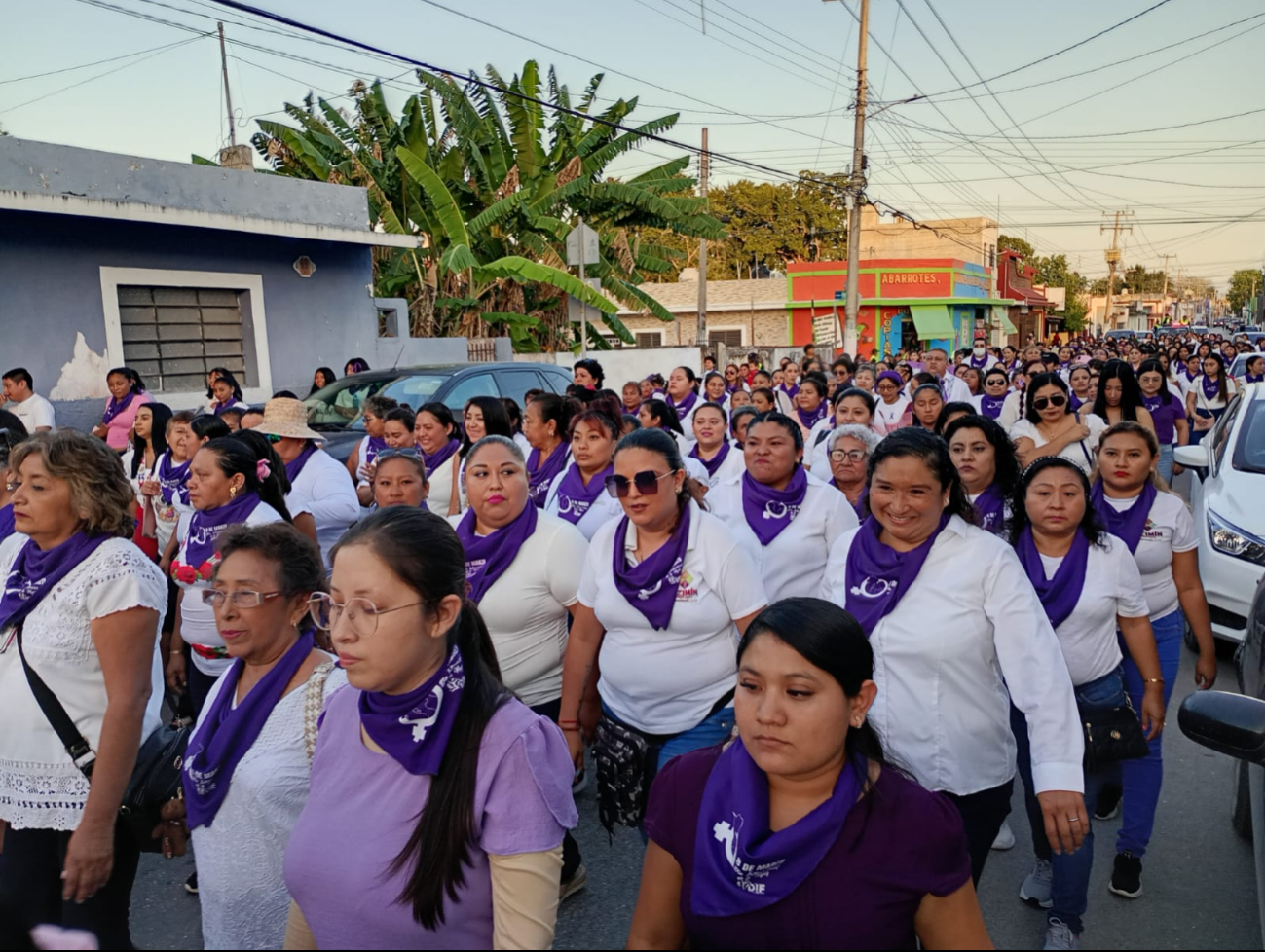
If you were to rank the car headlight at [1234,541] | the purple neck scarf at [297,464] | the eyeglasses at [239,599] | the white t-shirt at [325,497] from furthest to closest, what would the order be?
the car headlight at [1234,541] < the purple neck scarf at [297,464] < the white t-shirt at [325,497] < the eyeglasses at [239,599]

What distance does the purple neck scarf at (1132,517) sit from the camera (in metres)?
4.41

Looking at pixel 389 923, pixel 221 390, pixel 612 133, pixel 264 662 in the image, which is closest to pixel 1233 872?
pixel 389 923

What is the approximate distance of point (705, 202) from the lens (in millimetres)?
20406

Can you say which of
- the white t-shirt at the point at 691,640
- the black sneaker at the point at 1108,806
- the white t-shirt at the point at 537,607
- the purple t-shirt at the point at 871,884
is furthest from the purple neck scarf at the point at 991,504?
the purple t-shirt at the point at 871,884

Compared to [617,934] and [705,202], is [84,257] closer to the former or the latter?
[617,934]

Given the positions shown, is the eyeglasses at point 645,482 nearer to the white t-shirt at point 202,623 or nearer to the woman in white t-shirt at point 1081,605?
the woman in white t-shirt at point 1081,605

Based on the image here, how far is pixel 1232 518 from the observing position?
599 cm

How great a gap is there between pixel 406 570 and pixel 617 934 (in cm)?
216

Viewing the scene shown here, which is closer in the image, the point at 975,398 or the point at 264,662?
the point at 264,662

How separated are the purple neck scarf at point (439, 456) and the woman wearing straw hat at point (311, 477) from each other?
1.94 ft

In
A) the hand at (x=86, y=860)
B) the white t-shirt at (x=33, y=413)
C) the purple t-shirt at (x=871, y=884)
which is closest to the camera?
the purple t-shirt at (x=871, y=884)

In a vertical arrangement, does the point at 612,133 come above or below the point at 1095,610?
above

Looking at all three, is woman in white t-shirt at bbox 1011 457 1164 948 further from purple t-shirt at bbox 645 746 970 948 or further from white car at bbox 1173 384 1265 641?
white car at bbox 1173 384 1265 641

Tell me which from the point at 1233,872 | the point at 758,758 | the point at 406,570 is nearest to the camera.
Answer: the point at 758,758
